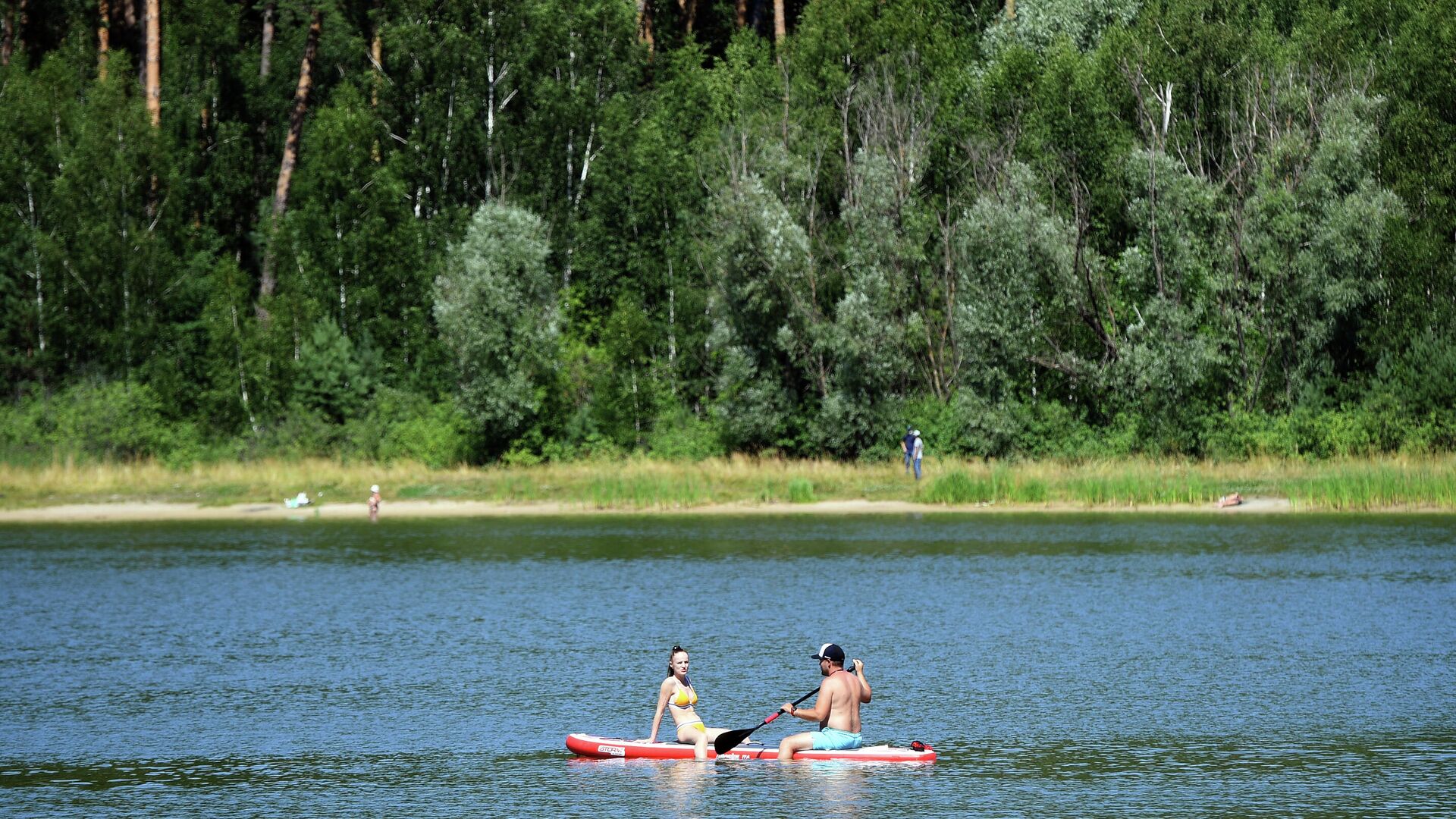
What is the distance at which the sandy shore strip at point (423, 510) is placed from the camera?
200 ft

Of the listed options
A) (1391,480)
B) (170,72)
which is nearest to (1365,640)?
(1391,480)

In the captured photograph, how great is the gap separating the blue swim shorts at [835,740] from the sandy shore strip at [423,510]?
3699 cm

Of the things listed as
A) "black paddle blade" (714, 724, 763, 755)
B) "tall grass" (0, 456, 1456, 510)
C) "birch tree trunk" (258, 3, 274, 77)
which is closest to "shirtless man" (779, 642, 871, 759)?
"black paddle blade" (714, 724, 763, 755)

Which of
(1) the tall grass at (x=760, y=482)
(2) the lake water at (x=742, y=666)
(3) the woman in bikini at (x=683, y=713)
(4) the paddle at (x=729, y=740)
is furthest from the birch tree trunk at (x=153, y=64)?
(4) the paddle at (x=729, y=740)

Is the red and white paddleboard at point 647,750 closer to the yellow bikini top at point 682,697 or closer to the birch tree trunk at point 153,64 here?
the yellow bikini top at point 682,697

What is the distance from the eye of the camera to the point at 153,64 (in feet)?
256

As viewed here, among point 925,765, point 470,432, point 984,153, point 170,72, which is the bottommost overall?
point 925,765

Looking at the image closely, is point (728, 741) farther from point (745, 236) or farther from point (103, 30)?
point (103, 30)

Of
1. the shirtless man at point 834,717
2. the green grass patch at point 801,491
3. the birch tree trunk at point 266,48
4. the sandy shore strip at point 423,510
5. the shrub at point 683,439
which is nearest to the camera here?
the shirtless man at point 834,717

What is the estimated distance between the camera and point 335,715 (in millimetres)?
27734

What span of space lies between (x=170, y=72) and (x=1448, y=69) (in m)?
53.6

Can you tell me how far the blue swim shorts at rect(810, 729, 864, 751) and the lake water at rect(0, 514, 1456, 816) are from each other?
0.25 metres

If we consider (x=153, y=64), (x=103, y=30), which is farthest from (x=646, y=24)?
(x=103, y=30)

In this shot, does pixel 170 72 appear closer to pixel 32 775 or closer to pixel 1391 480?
pixel 1391 480
